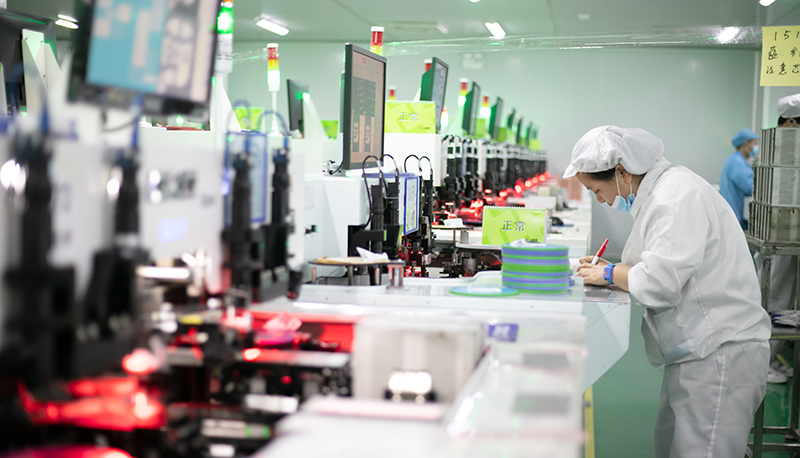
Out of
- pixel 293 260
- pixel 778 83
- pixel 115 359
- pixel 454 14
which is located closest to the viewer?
pixel 115 359

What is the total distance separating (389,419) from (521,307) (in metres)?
0.74

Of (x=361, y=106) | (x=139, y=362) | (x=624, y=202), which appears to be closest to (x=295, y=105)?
(x=361, y=106)

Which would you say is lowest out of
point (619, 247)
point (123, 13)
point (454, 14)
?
point (619, 247)

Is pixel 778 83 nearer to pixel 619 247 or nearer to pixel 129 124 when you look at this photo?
pixel 129 124

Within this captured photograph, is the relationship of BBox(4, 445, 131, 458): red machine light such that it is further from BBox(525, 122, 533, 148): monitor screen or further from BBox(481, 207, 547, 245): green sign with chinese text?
BBox(525, 122, 533, 148): monitor screen

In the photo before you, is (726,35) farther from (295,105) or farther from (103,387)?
(103,387)

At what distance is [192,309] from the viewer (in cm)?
116

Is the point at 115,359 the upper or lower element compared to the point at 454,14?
lower

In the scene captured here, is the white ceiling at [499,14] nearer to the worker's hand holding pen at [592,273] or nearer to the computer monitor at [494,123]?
the computer monitor at [494,123]

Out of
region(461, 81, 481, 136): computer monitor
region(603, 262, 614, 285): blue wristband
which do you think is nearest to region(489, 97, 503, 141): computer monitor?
region(461, 81, 481, 136): computer monitor

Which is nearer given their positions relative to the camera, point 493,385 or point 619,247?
point 493,385

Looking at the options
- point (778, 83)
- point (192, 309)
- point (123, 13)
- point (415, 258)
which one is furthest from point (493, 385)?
point (778, 83)

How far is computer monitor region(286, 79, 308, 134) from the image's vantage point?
171 inches

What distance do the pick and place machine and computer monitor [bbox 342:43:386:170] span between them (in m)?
A: 0.72
